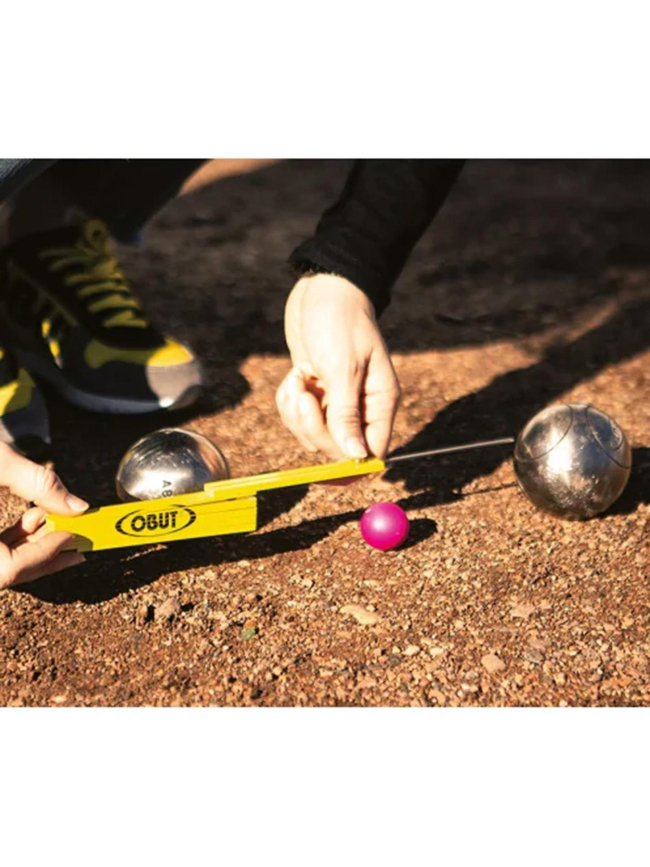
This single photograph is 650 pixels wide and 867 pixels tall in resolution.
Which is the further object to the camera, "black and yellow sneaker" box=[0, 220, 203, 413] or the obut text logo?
"black and yellow sneaker" box=[0, 220, 203, 413]

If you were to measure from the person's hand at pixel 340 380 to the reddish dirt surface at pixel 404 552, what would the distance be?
0.42 m

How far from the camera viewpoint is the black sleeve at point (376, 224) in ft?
10.6

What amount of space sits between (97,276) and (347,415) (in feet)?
5.16

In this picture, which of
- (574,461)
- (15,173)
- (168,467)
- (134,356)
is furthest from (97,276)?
(574,461)

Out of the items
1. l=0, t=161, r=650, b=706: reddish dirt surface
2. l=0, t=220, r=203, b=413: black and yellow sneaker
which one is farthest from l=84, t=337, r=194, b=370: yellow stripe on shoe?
l=0, t=161, r=650, b=706: reddish dirt surface

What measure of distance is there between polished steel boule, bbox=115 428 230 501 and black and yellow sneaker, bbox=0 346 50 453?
493 millimetres

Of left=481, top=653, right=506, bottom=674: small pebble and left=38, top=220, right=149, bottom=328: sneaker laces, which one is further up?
left=38, top=220, right=149, bottom=328: sneaker laces

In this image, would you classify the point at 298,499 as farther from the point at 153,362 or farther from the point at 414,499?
the point at 153,362

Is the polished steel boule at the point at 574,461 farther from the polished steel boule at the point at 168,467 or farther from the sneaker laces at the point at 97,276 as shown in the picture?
the sneaker laces at the point at 97,276

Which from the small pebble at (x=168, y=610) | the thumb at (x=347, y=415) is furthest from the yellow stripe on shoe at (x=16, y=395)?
the thumb at (x=347, y=415)

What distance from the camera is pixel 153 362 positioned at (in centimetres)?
395

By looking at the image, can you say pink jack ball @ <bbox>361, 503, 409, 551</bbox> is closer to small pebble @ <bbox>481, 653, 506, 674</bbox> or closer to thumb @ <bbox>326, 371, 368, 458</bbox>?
thumb @ <bbox>326, 371, 368, 458</bbox>

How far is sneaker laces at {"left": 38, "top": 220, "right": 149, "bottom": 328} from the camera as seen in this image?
4066 mm

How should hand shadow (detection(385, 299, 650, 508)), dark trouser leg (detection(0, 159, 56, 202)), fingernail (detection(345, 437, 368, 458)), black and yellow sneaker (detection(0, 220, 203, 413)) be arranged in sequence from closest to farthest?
fingernail (detection(345, 437, 368, 458))
dark trouser leg (detection(0, 159, 56, 202))
hand shadow (detection(385, 299, 650, 508))
black and yellow sneaker (detection(0, 220, 203, 413))
